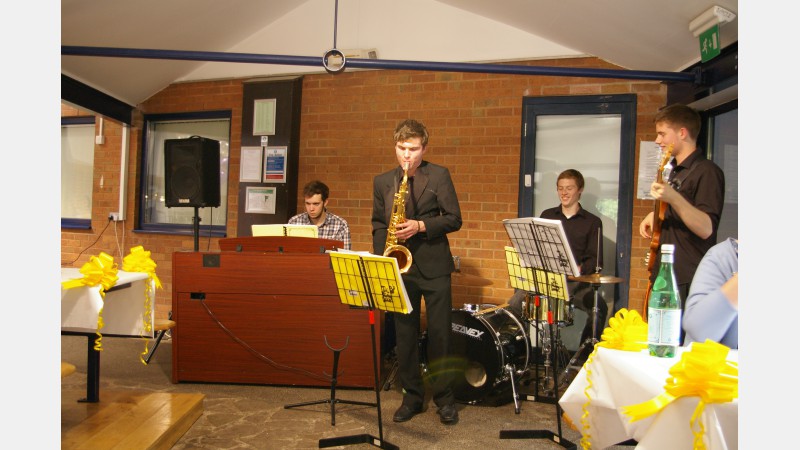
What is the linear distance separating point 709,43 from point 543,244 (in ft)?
6.71

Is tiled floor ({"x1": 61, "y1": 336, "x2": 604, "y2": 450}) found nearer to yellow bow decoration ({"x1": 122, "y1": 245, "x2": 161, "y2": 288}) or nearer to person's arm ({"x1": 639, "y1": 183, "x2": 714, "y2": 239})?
yellow bow decoration ({"x1": 122, "y1": 245, "x2": 161, "y2": 288})

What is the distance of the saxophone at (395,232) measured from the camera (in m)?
3.40

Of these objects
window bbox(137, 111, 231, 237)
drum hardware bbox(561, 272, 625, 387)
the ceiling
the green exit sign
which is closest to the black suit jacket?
drum hardware bbox(561, 272, 625, 387)

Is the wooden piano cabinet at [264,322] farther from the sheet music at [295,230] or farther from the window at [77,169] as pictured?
the window at [77,169]

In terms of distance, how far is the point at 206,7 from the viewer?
17.8 ft

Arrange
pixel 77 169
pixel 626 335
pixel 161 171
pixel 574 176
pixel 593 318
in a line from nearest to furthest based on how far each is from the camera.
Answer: pixel 626 335
pixel 593 318
pixel 574 176
pixel 161 171
pixel 77 169

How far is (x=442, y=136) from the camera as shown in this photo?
18.7 ft

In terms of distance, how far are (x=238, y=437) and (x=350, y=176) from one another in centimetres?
329

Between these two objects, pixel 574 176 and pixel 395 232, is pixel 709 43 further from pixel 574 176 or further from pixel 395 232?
pixel 395 232

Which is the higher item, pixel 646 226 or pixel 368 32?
pixel 368 32

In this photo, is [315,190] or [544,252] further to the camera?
[315,190]

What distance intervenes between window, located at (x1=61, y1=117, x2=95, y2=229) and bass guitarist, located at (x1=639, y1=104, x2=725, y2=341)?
662 cm

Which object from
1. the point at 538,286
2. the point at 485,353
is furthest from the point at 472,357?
the point at 538,286

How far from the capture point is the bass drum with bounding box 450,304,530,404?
12.5 feet
